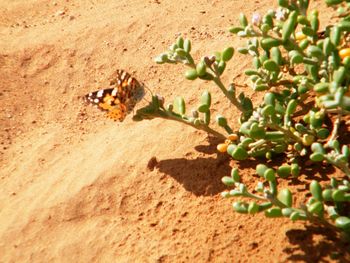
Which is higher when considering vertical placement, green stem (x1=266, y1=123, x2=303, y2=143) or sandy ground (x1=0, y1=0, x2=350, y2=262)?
green stem (x1=266, y1=123, x2=303, y2=143)

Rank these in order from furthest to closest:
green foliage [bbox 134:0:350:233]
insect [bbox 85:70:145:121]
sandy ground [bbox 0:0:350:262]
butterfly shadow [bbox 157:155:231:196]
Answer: insect [bbox 85:70:145:121]
butterfly shadow [bbox 157:155:231:196]
sandy ground [bbox 0:0:350:262]
green foliage [bbox 134:0:350:233]

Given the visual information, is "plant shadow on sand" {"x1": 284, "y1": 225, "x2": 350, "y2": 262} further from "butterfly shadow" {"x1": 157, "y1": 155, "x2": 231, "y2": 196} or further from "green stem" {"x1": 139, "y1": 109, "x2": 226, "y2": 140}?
"green stem" {"x1": 139, "y1": 109, "x2": 226, "y2": 140}

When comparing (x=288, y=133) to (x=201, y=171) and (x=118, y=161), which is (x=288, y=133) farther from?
(x=118, y=161)

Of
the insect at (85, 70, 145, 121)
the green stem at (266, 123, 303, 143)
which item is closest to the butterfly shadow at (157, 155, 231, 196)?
the green stem at (266, 123, 303, 143)

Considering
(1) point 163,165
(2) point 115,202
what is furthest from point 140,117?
(2) point 115,202

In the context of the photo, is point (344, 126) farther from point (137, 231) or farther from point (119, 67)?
point (119, 67)

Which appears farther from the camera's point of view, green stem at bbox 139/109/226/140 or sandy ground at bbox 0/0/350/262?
green stem at bbox 139/109/226/140
